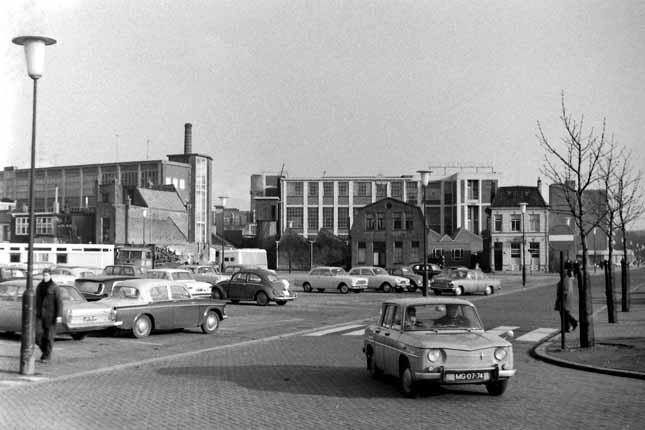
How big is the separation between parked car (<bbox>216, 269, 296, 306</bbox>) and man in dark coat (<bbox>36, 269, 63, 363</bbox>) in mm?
18851

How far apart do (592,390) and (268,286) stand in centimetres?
2275

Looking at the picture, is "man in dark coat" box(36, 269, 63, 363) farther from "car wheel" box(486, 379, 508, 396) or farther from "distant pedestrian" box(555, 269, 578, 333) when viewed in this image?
"distant pedestrian" box(555, 269, 578, 333)

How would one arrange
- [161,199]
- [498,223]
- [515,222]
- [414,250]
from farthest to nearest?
[161,199] → [498,223] → [515,222] → [414,250]

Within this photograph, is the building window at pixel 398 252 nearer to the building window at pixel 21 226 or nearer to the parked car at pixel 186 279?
the building window at pixel 21 226

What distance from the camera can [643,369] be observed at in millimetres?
13797

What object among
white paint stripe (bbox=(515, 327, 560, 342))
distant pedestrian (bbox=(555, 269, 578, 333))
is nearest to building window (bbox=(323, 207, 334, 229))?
white paint stripe (bbox=(515, 327, 560, 342))

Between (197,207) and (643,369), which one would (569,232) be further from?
(197,207)

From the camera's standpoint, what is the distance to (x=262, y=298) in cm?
3400

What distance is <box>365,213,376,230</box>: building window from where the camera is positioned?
8700cm

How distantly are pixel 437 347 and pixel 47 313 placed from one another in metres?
8.32

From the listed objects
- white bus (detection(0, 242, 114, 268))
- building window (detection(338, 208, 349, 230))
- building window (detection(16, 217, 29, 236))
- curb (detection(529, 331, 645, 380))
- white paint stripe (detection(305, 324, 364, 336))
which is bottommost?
white paint stripe (detection(305, 324, 364, 336))

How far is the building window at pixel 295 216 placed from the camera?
412ft

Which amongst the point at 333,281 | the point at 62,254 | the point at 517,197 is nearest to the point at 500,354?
the point at 333,281

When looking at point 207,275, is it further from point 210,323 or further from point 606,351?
point 606,351
